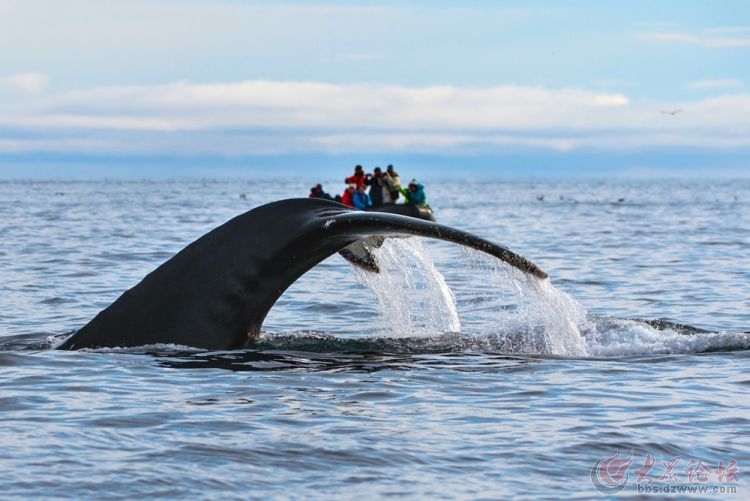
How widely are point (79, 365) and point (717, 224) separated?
1503 inches

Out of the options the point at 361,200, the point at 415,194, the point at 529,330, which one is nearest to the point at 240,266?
the point at 529,330

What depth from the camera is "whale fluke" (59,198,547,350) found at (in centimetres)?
853

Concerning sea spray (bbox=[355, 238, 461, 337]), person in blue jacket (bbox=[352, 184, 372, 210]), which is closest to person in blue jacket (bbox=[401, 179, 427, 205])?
person in blue jacket (bbox=[352, 184, 372, 210])

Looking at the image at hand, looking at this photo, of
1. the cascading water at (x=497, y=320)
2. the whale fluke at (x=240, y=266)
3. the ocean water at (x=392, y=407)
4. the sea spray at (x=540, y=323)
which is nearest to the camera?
the ocean water at (x=392, y=407)

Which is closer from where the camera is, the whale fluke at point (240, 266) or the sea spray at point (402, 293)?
the whale fluke at point (240, 266)

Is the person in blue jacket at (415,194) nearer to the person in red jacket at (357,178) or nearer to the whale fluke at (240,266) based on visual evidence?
the person in red jacket at (357,178)

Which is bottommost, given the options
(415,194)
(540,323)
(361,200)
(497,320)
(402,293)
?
(497,320)

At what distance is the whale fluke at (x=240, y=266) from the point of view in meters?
8.53

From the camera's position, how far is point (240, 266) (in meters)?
8.59

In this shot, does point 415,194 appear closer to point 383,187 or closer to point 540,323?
point 383,187

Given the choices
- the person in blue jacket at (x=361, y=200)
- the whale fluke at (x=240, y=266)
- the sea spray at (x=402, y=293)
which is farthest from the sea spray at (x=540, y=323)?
the person in blue jacket at (x=361, y=200)

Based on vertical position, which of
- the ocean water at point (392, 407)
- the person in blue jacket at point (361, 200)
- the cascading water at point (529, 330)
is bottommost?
the ocean water at point (392, 407)

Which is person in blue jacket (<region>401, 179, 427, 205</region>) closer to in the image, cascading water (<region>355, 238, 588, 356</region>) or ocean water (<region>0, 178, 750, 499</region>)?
ocean water (<region>0, 178, 750, 499</region>)

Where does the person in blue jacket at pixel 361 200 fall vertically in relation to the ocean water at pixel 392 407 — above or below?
above
